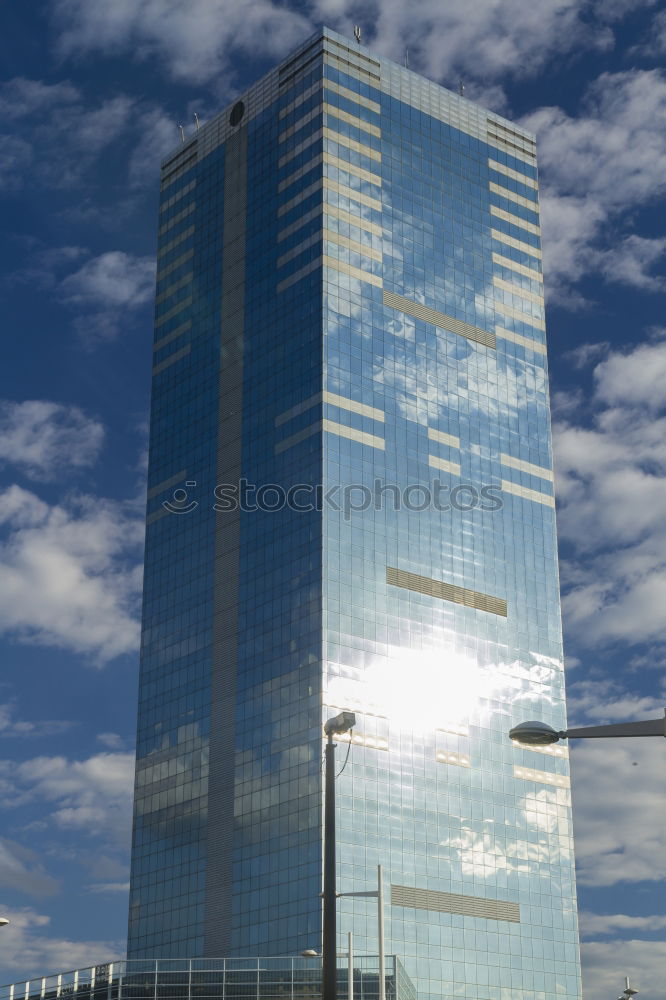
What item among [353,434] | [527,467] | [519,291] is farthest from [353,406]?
[519,291]

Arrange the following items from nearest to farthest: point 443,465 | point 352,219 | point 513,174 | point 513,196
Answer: point 443,465
point 352,219
point 513,196
point 513,174

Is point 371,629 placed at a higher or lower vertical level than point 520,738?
higher

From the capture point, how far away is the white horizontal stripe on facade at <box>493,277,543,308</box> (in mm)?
157000

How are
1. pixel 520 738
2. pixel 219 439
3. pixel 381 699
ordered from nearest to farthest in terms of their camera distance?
pixel 520 738 → pixel 381 699 → pixel 219 439

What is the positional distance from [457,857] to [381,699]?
1645 centimetres

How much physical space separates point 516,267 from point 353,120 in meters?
26.9

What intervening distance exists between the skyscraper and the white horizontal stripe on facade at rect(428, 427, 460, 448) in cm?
39

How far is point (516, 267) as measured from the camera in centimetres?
16025

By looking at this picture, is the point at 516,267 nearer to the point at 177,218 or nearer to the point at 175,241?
the point at 175,241

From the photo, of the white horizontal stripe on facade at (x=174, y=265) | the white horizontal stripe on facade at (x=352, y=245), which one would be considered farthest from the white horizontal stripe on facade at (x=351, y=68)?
the white horizontal stripe on facade at (x=174, y=265)

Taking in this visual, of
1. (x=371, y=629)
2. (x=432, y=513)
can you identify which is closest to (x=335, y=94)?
(x=432, y=513)

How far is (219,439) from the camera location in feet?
481

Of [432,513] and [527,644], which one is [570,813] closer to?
[527,644]

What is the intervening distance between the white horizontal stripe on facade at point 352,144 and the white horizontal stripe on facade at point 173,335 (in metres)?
27.7
